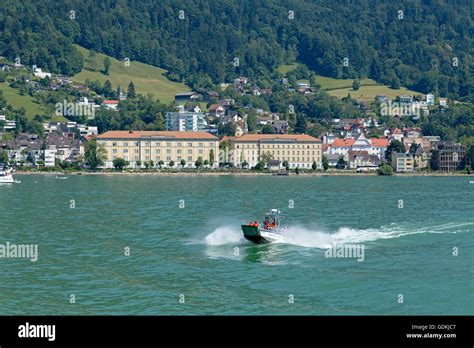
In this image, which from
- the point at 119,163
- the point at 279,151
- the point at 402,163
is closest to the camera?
the point at 119,163

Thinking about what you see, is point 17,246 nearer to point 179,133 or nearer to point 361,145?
point 179,133

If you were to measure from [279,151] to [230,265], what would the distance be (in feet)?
397

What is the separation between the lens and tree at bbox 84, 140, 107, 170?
13862cm

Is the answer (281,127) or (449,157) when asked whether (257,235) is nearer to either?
(449,157)

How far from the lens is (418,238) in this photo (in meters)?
36.4

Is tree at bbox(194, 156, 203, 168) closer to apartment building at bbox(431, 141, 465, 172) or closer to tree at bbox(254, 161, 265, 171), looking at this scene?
tree at bbox(254, 161, 265, 171)

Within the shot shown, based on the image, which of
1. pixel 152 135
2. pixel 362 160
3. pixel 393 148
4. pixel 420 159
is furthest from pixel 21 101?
pixel 420 159

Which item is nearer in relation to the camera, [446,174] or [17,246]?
[17,246]

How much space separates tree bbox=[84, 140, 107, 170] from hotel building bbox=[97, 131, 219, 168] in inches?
77.3

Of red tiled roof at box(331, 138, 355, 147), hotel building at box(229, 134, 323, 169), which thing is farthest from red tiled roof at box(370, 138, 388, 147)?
hotel building at box(229, 134, 323, 169)

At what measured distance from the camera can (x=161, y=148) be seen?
477ft
